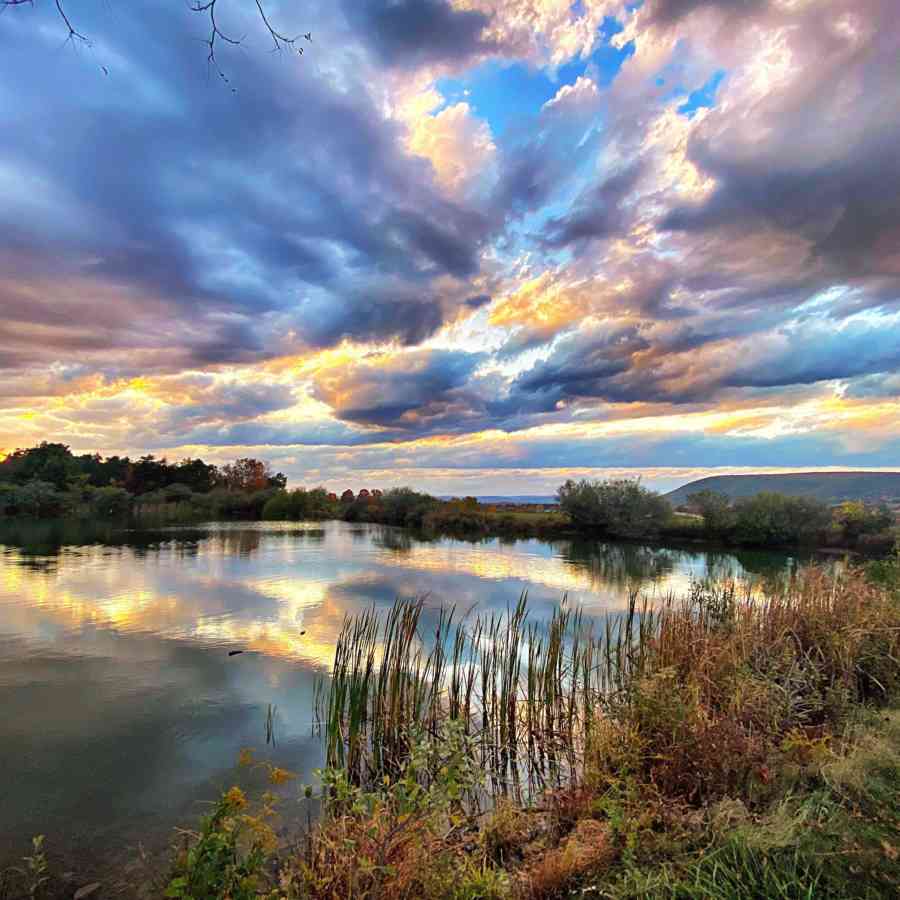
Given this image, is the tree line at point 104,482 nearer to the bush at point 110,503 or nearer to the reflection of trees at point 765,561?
the bush at point 110,503

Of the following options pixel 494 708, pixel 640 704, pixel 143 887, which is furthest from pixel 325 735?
pixel 640 704

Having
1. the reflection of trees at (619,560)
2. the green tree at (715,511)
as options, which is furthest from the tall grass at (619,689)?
the green tree at (715,511)

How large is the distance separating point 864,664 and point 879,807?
17.9ft

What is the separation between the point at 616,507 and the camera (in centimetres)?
4088

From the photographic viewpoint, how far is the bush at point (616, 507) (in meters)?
39.7

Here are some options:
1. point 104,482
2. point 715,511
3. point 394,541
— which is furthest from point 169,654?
point 104,482

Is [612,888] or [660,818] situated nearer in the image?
[612,888]

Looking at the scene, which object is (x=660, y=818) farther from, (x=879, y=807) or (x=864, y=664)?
(x=864, y=664)

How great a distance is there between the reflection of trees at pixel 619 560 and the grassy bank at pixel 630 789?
1401 centimetres

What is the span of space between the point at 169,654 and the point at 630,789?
10.2 meters

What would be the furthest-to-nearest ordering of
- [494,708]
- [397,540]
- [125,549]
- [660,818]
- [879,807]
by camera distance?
1. [397,540]
2. [125,549]
3. [494,708]
4. [660,818]
5. [879,807]

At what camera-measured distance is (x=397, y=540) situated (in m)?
41.0

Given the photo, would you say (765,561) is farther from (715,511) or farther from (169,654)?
(169,654)

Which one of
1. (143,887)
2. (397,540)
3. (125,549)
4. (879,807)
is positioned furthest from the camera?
(397,540)
